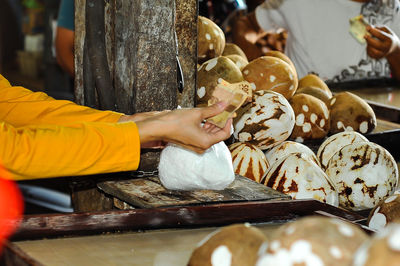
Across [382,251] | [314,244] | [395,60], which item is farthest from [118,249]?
[395,60]

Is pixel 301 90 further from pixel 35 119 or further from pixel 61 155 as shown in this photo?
pixel 61 155

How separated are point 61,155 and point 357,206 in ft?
5.30

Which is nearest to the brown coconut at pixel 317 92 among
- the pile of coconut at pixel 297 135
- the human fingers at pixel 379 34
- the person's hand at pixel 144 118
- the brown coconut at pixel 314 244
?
the pile of coconut at pixel 297 135

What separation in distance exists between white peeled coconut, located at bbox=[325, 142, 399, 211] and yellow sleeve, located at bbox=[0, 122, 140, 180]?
135 centimetres

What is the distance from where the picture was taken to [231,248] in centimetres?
139

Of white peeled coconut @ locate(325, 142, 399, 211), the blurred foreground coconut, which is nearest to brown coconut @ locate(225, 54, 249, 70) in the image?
white peeled coconut @ locate(325, 142, 399, 211)

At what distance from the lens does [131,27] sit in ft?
9.11

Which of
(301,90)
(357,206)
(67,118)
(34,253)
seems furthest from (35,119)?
(301,90)

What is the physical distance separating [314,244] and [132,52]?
1800 millimetres

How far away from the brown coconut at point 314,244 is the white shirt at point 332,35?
455cm

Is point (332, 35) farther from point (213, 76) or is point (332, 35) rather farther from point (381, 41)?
point (213, 76)

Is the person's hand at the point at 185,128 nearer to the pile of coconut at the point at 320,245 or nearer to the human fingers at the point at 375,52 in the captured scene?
the pile of coconut at the point at 320,245

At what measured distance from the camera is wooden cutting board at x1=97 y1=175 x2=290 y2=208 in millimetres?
2453

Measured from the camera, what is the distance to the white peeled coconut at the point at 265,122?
11.2 feet
